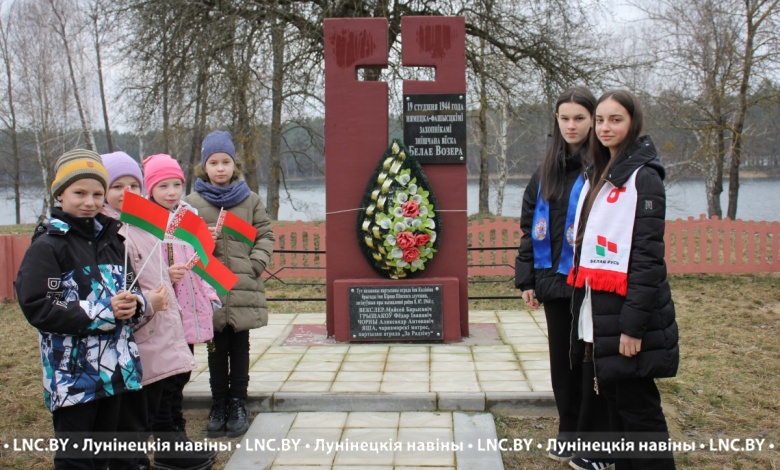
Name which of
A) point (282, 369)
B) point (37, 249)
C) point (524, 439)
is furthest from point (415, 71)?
point (37, 249)

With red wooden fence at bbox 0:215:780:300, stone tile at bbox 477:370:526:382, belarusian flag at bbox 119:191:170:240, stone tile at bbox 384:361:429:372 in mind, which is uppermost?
belarusian flag at bbox 119:191:170:240

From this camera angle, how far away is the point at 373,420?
13.1 ft

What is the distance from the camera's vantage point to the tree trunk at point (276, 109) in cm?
1131

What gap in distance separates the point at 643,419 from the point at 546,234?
105cm

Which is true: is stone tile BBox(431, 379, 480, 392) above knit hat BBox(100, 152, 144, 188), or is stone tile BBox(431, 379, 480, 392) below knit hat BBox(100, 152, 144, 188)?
below

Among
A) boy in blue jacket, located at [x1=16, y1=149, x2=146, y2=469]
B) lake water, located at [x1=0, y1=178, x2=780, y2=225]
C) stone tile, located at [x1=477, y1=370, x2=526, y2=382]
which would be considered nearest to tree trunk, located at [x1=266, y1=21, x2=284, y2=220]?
lake water, located at [x1=0, y1=178, x2=780, y2=225]

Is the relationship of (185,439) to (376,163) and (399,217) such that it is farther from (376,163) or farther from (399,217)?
(376,163)

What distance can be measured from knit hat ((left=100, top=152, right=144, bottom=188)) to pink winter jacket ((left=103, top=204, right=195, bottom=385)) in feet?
0.50

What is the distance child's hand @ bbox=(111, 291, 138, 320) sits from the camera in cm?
261

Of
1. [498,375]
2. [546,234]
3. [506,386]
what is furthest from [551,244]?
[498,375]

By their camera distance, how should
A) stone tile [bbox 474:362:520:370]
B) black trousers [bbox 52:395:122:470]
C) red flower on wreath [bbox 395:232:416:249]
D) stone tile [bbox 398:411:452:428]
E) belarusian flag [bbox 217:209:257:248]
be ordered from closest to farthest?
black trousers [bbox 52:395:122:470] < belarusian flag [bbox 217:209:257:248] < stone tile [bbox 398:411:452:428] < stone tile [bbox 474:362:520:370] < red flower on wreath [bbox 395:232:416:249]

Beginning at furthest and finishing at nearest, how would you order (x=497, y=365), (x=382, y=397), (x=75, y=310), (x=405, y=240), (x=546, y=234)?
(x=405, y=240)
(x=497, y=365)
(x=382, y=397)
(x=546, y=234)
(x=75, y=310)

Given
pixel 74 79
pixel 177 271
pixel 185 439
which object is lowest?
pixel 185 439

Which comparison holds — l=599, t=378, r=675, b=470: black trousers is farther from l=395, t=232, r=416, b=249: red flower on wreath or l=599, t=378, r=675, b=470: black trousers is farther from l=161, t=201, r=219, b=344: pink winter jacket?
l=395, t=232, r=416, b=249: red flower on wreath
